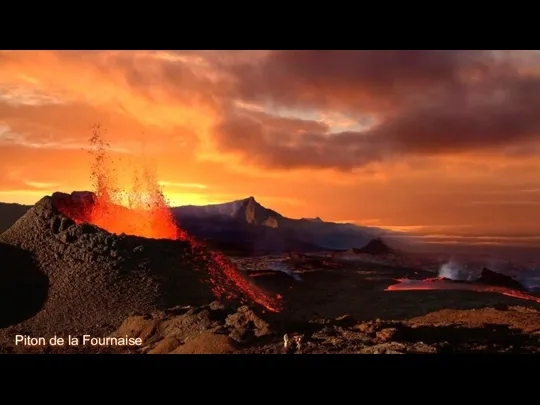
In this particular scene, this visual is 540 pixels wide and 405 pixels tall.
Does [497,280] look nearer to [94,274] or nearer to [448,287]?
[448,287]

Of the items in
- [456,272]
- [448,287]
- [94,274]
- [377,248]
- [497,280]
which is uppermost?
[377,248]

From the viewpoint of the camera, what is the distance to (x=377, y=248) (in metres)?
15.5

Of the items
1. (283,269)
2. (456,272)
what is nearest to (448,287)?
(456,272)

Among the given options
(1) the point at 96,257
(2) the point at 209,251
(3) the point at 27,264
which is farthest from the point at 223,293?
(3) the point at 27,264

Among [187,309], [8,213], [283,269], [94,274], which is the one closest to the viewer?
[187,309]

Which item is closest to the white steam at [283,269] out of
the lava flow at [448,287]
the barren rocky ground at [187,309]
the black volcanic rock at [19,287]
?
the barren rocky ground at [187,309]

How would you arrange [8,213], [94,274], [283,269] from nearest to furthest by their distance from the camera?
[94,274], [8,213], [283,269]

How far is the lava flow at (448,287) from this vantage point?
1425cm

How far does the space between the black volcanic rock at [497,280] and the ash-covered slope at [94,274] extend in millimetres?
7303

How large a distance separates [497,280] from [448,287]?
1.21m

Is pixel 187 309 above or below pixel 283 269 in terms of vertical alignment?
below
